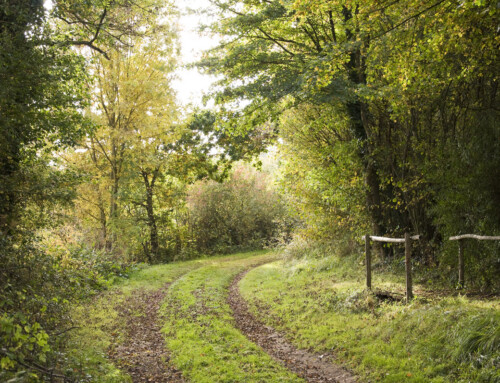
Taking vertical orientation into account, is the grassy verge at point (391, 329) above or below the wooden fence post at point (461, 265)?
below

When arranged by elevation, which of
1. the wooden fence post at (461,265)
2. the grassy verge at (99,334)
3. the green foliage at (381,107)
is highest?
the green foliage at (381,107)

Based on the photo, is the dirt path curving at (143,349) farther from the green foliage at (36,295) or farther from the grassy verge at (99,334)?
the green foliage at (36,295)

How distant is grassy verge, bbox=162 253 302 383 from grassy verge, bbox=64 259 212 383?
1228 millimetres

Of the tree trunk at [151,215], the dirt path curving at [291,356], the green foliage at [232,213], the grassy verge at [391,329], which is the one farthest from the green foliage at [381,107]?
the green foliage at [232,213]

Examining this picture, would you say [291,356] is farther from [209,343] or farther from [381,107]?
[381,107]

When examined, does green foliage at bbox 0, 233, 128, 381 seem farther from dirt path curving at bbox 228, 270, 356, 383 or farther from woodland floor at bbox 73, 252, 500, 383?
dirt path curving at bbox 228, 270, 356, 383

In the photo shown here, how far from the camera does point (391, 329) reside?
7.57 m

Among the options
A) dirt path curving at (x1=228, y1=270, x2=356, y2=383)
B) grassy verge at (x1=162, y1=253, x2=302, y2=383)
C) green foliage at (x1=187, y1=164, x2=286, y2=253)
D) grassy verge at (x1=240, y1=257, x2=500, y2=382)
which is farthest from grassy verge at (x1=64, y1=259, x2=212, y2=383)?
green foliage at (x1=187, y1=164, x2=286, y2=253)

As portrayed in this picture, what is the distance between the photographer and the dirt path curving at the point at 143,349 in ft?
23.0

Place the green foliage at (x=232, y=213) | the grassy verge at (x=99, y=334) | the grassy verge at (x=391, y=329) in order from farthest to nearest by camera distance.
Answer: the green foliage at (x=232, y=213)
the grassy verge at (x=99, y=334)
the grassy verge at (x=391, y=329)

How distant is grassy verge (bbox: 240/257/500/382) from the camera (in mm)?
5770

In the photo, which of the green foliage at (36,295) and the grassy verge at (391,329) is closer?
the green foliage at (36,295)

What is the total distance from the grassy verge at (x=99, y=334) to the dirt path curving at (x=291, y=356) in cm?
306

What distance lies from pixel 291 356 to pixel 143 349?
3.22m
